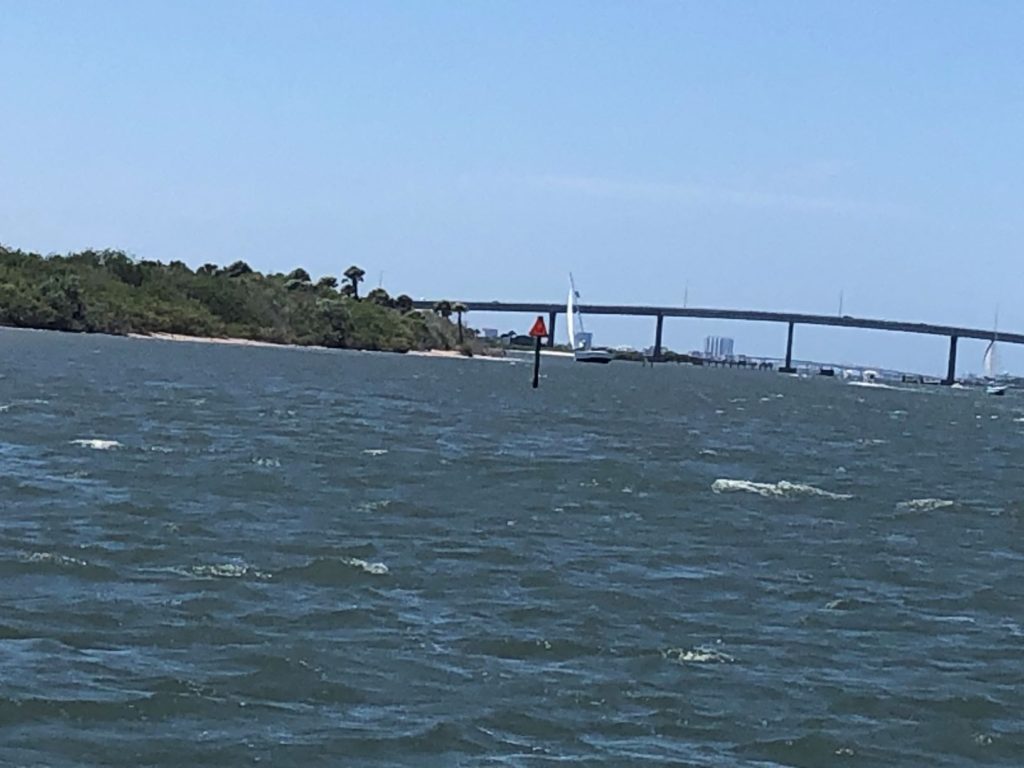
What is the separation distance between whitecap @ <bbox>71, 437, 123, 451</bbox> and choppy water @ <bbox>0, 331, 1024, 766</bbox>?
0.27m

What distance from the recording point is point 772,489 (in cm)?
4069

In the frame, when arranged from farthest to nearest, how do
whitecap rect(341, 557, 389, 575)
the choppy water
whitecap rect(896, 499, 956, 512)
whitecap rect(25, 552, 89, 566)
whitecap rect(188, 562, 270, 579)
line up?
whitecap rect(896, 499, 956, 512) < whitecap rect(341, 557, 389, 575) < whitecap rect(25, 552, 89, 566) < whitecap rect(188, 562, 270, 579) < the choppy water

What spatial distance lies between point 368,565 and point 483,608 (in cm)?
318

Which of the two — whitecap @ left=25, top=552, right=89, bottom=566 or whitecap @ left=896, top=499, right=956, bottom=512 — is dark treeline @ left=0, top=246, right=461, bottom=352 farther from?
whitecap @ left=25, top=552, right=89, bottom=566

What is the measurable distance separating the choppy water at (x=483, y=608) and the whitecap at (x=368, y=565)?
0.22 feet

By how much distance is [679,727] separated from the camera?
16359 millimetres

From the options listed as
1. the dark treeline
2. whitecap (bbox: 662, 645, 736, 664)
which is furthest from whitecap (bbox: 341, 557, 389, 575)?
the dark treeline

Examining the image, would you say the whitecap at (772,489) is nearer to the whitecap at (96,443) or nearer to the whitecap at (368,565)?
the whitecap at (96,443)

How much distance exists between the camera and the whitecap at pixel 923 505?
1511 inches

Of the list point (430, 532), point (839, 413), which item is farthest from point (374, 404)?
point (430, 532)

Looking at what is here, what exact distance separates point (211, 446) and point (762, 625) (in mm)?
23631

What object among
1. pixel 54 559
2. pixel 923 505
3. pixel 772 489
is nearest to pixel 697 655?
pixel 54 559

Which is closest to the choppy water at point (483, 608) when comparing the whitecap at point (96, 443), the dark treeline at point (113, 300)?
the whitecap at point (96, 443)

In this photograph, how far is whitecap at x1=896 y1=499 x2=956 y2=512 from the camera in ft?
126
